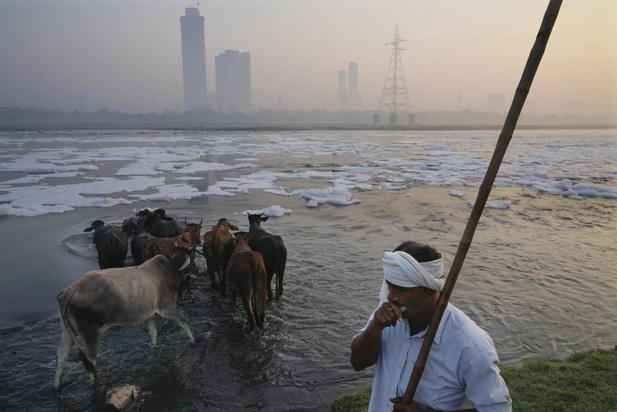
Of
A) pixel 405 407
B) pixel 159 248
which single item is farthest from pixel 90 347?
pixel 405 407

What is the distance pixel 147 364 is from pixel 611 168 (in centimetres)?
2986

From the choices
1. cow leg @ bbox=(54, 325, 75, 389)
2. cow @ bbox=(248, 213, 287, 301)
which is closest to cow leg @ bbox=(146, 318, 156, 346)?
cow leg @ bbox=(54, 325, 75, 389)

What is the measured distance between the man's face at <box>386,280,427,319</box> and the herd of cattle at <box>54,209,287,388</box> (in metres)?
4.31

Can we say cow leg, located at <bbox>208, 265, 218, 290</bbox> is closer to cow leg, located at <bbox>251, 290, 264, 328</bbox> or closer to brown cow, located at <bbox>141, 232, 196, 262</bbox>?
brown cow, located at <bbox>141, 232, 196, 262</bbox>

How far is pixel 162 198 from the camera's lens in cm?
1683

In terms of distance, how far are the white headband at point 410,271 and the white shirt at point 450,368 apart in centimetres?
19

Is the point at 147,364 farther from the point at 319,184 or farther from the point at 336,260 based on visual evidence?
the point at 319,184

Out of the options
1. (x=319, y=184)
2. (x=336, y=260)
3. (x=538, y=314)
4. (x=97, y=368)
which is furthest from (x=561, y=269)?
(x=319, y=184)

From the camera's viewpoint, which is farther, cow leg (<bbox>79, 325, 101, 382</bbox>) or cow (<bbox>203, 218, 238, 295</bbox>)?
cow (<bbox>203, 218, 238, 295</bbox>)

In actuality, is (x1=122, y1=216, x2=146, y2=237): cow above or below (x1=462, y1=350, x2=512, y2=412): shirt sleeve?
below

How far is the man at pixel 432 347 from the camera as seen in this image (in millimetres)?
2104

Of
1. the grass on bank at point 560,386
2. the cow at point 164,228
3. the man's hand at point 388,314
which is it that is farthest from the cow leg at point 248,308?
the man's hand at point 388,314

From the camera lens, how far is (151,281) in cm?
614

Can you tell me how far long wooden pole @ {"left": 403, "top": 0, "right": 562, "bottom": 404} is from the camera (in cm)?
205
